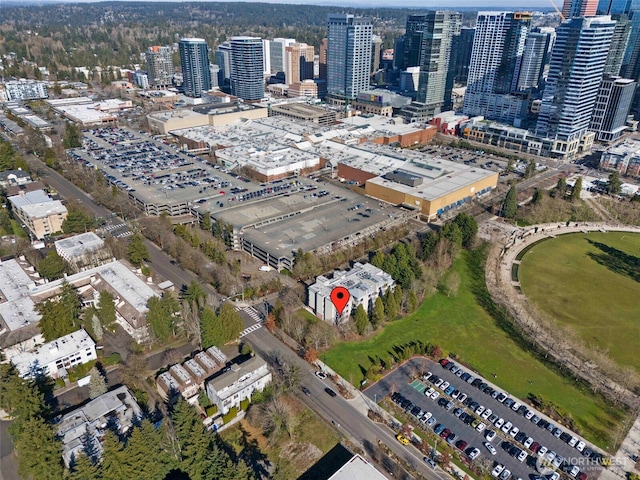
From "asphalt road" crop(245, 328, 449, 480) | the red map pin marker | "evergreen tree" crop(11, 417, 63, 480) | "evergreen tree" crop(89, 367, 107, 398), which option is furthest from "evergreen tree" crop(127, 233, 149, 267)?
"evergreen tree" crop(11, 417, 63, 480)

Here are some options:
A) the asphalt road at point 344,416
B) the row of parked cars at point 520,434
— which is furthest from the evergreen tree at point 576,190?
the asphalt road at point 344,416

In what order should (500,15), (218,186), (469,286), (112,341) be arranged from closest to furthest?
(112,341)
(469,286)
(218,186)
(500,15)

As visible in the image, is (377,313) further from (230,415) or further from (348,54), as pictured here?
(348,54)

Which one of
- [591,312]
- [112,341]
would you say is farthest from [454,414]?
[112,341]

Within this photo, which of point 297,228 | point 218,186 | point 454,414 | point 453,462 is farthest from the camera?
point 218,186

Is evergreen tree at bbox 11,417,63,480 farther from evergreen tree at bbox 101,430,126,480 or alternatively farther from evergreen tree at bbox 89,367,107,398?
evergreen tree at bbox 89,367,107,398

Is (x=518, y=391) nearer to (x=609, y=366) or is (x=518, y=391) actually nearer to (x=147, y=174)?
(x=609, y=366)
